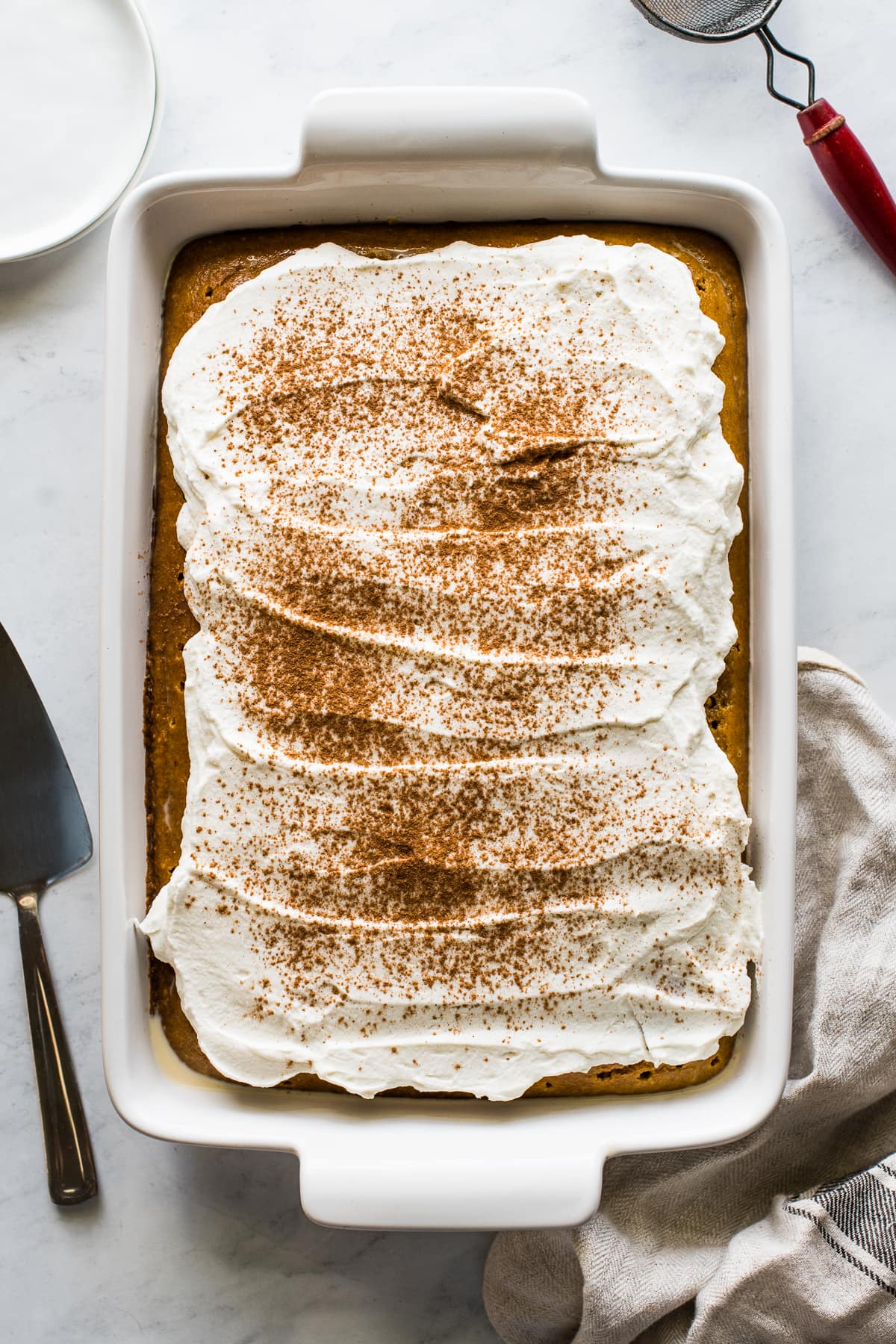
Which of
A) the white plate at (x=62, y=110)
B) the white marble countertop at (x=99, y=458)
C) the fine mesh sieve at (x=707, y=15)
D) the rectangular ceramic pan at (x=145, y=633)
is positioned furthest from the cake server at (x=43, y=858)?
the fine mesh sieve at (x=707, y=15)

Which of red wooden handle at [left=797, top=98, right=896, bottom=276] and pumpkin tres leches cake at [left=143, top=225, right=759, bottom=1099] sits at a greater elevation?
red wooden handle at [left=797, top=98, right=896, bottom=276]

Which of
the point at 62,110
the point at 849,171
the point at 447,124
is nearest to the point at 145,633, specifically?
the point at 447,124

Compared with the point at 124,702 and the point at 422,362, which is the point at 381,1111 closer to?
the point at 124,702

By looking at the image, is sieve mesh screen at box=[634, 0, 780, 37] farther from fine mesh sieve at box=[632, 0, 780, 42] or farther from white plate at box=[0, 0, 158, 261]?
white plate at box=[0, 0, 158, 261]

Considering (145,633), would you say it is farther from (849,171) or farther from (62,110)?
(849,171)

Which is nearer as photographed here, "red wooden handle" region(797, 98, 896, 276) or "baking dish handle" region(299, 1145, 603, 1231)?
"baking dish handle" region(299, 1145, 603, 1231)

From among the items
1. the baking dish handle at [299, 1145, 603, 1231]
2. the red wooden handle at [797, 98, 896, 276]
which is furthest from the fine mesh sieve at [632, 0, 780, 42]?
the baking dish handle at [299, 1145, 603, 1231]

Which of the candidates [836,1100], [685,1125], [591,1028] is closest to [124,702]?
[591,1028]
